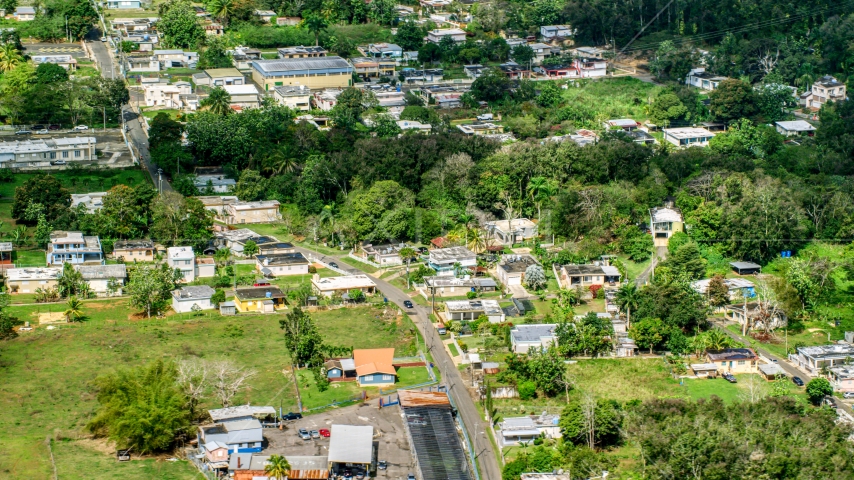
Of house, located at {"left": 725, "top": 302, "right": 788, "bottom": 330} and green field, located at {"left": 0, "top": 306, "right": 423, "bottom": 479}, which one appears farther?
house, located at {"left": 725, "top": 302, "right": 788, "bottom": 330}

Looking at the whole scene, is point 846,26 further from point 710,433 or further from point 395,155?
point 710,433

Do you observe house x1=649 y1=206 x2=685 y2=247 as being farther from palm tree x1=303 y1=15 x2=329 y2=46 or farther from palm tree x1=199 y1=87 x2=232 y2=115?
palm tree x1=303 y1=15 x2=329 y2=46

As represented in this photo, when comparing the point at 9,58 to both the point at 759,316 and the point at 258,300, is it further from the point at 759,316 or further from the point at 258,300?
the point at 759,316

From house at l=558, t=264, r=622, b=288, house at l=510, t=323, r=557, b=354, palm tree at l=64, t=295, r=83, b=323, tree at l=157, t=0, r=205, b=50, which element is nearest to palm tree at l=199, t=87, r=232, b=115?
tree at l=157, t=0, r=205, b=50

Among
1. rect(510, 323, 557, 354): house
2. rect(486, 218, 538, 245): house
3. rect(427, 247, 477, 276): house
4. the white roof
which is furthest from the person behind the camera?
rect(486, 218, 538, 245): house

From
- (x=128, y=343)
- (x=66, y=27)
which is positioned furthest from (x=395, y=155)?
(x=66, y=27)

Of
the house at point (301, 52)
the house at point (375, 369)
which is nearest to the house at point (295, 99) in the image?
the house at point (301, 52)
